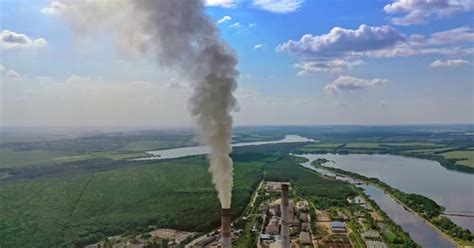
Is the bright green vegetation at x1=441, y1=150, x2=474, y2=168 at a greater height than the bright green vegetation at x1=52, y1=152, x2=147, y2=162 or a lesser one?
lesser

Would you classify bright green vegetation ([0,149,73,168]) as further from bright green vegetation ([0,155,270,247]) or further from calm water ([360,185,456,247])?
calm water ([360,185,456,247])

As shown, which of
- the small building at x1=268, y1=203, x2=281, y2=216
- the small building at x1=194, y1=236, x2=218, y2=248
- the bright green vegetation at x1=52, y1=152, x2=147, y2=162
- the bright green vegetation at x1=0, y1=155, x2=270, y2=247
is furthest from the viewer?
the bright green vegetation at x1=52, y1=152, x2=147, y2=162

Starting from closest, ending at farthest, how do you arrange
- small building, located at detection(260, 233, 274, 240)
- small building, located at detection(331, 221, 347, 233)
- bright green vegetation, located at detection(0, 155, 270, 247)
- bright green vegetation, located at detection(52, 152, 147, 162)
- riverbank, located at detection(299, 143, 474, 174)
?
small building, located at detection(260, 233, 274, 240) → bright green vegetation, located at detection(0, 155, 270, 247) → small building, located at detection(331, 221, 347, 233) → bright green vegetation, located at detection(52, 152, 147, 162) → riverbank, located at detection(299, 143, 474, 174)

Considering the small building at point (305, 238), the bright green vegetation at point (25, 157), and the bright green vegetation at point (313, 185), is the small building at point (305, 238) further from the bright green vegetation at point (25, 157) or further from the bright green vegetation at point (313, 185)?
the bright green vegetation at point (25, 157)

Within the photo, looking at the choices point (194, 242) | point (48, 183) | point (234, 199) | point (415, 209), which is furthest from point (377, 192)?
point (48, 183)

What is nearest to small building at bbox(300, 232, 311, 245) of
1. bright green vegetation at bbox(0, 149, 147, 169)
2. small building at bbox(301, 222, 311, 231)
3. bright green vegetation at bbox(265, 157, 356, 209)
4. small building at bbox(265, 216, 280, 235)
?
small building at bbox(301, 222, 311, 231)

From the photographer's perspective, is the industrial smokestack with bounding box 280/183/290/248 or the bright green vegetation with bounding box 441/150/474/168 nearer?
the industrial smokestack with bounding box 280/183/290/248

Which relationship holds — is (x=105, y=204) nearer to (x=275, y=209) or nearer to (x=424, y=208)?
(x=275, y=209)

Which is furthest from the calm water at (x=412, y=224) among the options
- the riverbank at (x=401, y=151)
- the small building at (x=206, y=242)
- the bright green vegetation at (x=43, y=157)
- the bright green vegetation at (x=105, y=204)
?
the bright green vegetation at (x=43, y=157)
